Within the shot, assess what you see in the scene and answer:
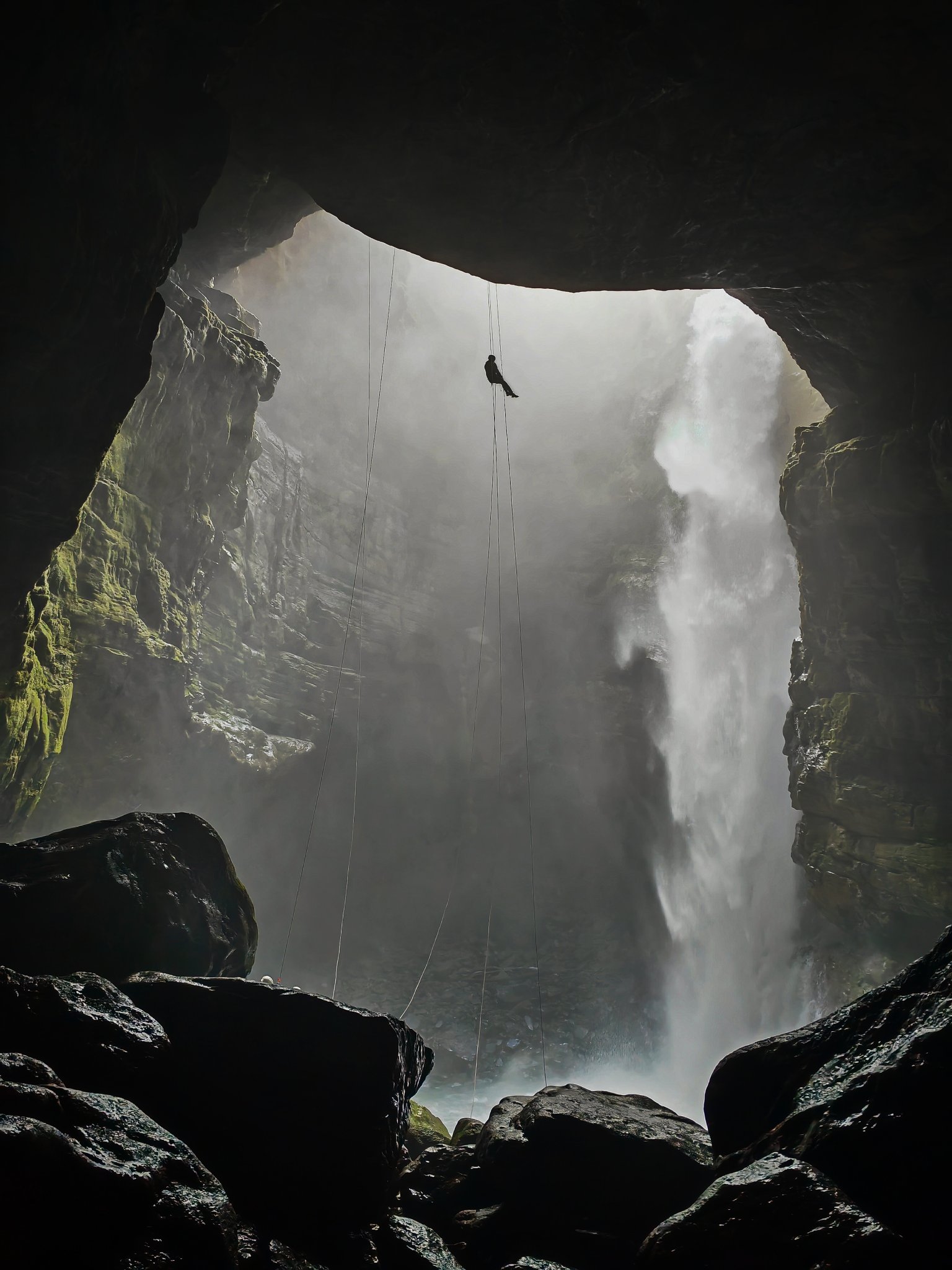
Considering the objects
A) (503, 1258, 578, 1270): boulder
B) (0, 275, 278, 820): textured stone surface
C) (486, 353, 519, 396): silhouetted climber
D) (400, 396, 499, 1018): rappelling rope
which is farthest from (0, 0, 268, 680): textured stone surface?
(400, 396, 499, 1018): rappelling rope

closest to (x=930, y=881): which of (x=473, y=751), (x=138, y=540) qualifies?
(x=138, y=540)

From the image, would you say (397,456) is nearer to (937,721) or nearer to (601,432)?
(601,432)

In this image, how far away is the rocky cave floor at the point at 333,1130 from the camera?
3.55 metres

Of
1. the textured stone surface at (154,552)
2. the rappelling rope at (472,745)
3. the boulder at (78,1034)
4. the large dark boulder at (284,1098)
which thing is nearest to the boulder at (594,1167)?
the large dark boulder at (284,1098)

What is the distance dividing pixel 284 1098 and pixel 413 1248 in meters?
1.51

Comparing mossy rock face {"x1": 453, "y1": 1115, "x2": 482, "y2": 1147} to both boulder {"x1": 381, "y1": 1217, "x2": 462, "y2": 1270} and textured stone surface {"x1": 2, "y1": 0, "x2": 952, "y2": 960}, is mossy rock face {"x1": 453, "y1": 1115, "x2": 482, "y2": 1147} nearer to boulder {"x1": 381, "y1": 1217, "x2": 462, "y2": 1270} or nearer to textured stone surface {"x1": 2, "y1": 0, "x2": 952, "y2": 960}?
boulder {"x1": 381, "y1": 1217, "x2": 462, "y2": 1270}

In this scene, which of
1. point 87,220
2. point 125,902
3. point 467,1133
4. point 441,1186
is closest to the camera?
point 441,1186

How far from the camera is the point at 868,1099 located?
431 cm

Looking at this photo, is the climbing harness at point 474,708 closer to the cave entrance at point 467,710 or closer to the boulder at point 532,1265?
the cave entrance at point 467,710

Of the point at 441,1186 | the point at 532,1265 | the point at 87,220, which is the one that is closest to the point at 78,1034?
the point at 532,1265

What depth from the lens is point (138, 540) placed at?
18594 mm

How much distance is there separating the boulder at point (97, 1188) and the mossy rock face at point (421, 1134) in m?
4.07

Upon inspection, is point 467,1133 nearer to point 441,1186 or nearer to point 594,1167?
point 441,1186

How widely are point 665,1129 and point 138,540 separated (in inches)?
709
